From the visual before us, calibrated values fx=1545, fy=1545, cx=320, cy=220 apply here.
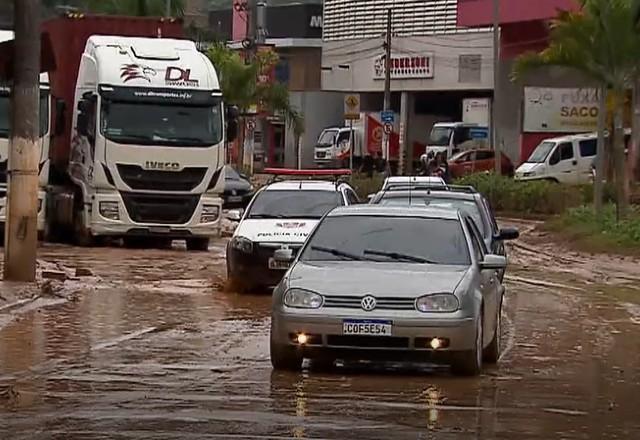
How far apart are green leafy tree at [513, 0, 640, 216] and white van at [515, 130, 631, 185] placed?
1657cm

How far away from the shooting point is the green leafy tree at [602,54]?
34.1 m

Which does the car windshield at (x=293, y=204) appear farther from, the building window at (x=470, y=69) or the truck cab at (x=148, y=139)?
the building window at (x=470, y=69)

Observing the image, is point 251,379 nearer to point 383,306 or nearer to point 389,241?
point 383,306

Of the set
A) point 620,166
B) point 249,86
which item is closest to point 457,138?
point 249,86

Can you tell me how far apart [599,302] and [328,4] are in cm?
5676

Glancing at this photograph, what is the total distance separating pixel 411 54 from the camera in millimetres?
69875

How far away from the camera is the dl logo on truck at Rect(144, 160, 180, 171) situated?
1129 inches

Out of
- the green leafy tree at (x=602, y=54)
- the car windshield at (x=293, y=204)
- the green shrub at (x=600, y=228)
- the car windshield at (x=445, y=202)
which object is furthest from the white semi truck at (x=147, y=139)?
the green leafy tree at (x=602, y=54)

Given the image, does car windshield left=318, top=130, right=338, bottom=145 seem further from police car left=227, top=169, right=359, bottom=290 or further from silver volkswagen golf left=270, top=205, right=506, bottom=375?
silver volkswagen golf left=270, top=205, right=506, bottom=375

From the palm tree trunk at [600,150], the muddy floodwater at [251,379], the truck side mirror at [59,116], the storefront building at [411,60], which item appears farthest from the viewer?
the storefront building at [411,60]

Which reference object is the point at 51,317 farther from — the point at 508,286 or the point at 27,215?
the point at 508,286

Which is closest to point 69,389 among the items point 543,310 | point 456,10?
point 543,310

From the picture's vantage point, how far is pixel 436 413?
11008mm

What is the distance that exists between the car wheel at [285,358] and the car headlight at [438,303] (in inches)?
44.3
